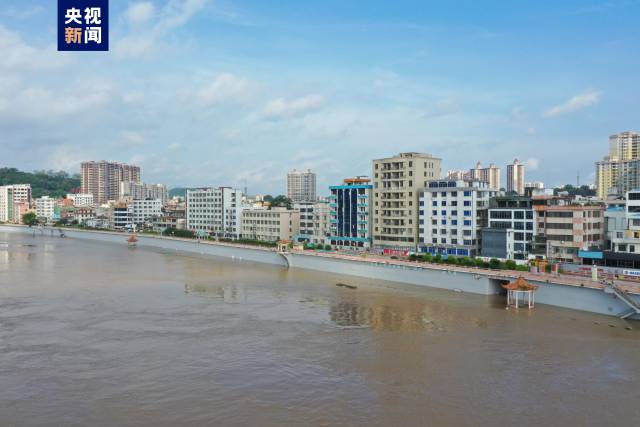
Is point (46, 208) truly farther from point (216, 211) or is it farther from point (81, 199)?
point (216, 211)

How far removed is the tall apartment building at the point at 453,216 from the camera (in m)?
38.6

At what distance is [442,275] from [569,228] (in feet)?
26.1

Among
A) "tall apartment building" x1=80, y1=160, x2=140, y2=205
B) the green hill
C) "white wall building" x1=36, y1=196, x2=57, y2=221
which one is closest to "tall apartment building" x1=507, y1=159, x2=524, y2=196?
"white wall building" x1=36, y1=196, x2=57, y2=221

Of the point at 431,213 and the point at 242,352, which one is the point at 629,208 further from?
the point at 242,352

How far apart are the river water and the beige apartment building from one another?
27.7 m

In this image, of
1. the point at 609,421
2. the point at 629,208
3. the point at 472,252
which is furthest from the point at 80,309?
the point at 629,208

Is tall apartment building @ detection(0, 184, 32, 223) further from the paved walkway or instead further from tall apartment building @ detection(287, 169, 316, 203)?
the paved walkway

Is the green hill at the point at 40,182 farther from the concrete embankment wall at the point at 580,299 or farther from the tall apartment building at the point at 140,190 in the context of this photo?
the concrete embankment wall at the point at 580,299

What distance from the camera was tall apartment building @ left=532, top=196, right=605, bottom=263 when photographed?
101 ft

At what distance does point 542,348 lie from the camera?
60.8 feet

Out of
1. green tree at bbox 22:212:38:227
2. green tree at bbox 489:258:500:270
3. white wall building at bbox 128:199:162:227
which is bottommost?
green tree at bbox 489:258:500:270

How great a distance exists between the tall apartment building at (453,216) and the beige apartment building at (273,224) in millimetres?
18908

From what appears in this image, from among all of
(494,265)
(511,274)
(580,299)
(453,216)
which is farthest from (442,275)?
(453,216)

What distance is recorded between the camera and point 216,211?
6681 cm
